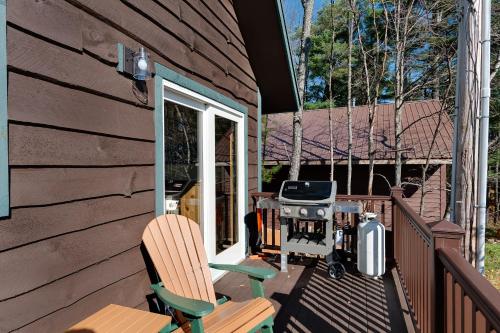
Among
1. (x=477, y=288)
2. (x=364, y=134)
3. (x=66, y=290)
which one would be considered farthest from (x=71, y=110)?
(x=364, y=134)

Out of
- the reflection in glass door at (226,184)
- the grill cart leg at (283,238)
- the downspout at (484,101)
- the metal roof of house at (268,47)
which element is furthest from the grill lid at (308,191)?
the metal roof of house at (268,47)

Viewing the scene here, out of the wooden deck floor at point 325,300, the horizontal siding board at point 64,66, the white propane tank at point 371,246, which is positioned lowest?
the wooden deck floor at point 325,300

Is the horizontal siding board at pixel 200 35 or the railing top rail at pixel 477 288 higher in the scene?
the horizontal siding board at pixel 200 35

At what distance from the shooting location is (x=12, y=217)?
1.36 meters

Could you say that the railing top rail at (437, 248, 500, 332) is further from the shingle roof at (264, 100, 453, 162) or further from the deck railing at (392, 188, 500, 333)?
the shingle roof at (264, 100, 453, 162)

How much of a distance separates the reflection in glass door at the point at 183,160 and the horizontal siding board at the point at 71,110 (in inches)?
17.0

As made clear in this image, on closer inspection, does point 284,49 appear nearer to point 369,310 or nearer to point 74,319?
point 369,310

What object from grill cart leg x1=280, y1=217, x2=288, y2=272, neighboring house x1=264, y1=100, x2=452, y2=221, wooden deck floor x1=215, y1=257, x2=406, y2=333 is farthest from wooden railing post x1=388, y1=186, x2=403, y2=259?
neighboring house x1=264, y1=100, x2=452, y2=221

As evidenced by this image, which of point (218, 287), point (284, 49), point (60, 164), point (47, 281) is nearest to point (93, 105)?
point (60, 164)

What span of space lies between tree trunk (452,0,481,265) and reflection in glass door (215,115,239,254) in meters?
2.14

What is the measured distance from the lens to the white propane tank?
11.0 ft

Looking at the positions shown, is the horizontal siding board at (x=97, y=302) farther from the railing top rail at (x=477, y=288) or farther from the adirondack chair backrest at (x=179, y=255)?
the railing top rail at (x=477, y=288)

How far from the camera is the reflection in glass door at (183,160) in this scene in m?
2.66

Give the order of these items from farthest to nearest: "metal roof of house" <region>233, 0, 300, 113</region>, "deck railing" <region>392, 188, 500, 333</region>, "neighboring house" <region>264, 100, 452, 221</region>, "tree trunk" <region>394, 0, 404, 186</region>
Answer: "neighboring house" <region>264, 100, 452, 221</region> → "tree trunk" <region>394, 0, 404, 186</region> → "metal roof of house" <region>233, 0, 300, 113</region> → "deck railing" <region>392, 188, 500, 333</region>
